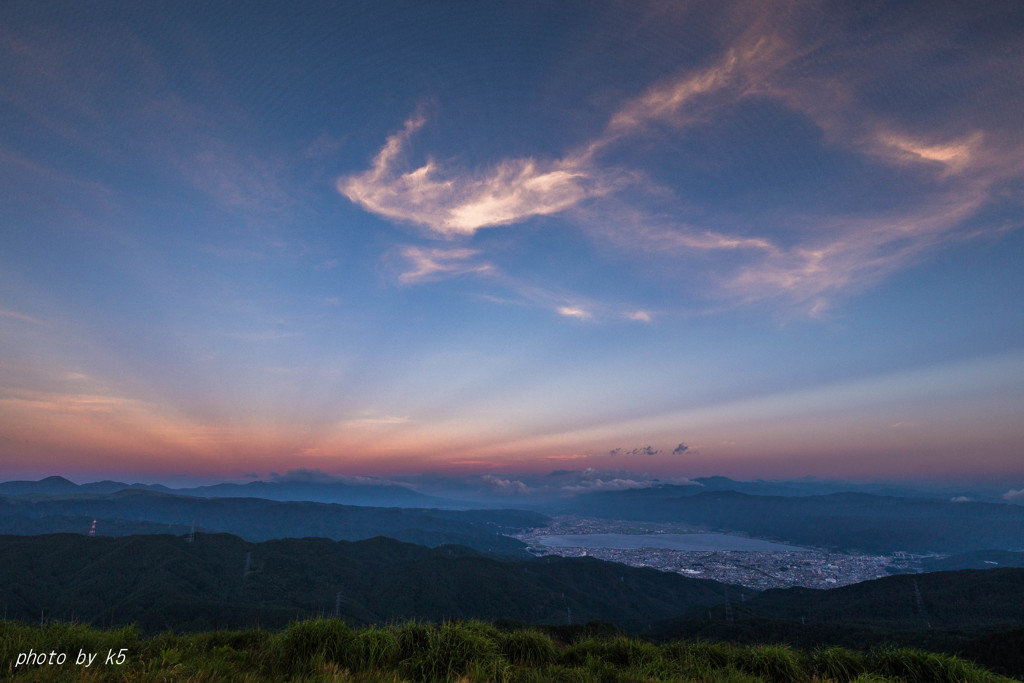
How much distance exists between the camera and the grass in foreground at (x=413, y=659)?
340 inches

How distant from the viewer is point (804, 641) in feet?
321

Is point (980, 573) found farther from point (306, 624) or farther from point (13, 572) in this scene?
point (13, 572)

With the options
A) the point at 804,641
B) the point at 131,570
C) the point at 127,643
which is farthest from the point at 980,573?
the point at 131,570

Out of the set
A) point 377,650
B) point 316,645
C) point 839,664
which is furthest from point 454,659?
point 839,664

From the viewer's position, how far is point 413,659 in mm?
10828

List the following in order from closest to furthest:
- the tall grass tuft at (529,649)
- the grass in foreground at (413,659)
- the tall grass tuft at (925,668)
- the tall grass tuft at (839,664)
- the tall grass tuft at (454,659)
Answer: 1. the grass in foreground at (413,659)
2. the tall grass tuft at (454,659)
3. the tall grass tuft at (925,668)
4. the tall grass tuft at (839,664)
5. the tall grass tuft at (529,649)

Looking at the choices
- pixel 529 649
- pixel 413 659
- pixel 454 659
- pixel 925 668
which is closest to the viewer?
pixel 454 659

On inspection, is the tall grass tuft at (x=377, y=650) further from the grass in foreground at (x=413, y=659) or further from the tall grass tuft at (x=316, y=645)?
the tall grass tuft at (x=316, y=645)

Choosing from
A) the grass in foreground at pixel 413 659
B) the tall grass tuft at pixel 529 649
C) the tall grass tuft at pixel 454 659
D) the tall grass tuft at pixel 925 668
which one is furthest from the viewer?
the tall grass tuft at pixel 529 649

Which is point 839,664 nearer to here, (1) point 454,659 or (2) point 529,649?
(2) point 529,649

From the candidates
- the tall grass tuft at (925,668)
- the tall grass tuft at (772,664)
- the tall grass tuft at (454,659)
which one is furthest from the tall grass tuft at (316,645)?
the tall grass tuft at (925,668)

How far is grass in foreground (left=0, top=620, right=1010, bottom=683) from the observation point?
8633 mm

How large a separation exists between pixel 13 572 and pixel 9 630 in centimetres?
31616

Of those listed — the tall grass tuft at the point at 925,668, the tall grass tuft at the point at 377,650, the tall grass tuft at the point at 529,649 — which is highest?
the tall grass tuft at the point at 377,650
